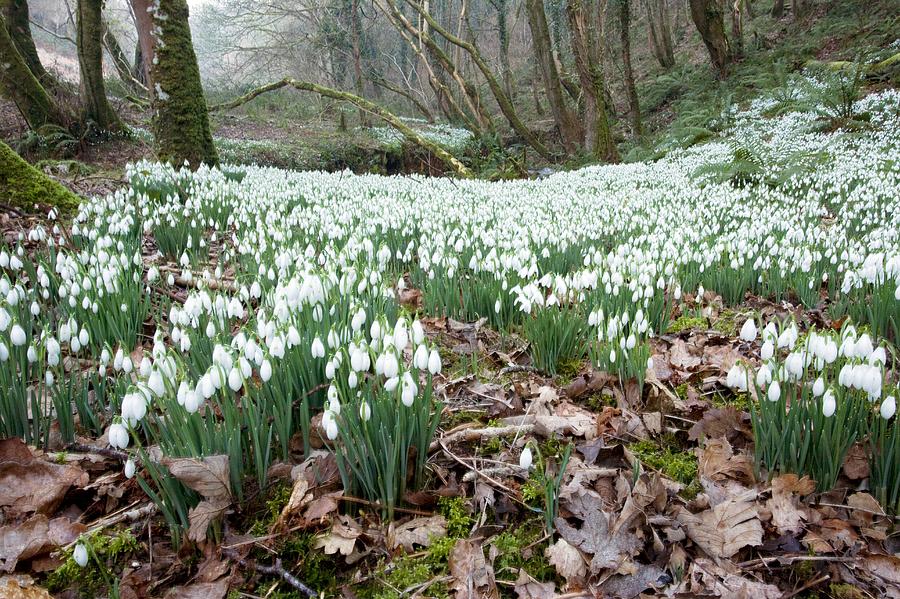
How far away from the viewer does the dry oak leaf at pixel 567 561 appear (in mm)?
1547

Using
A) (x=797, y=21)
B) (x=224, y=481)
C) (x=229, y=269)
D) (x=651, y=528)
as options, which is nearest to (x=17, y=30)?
(x=229, y=269)

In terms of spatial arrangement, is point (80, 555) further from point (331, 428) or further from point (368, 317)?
point (368, 317)

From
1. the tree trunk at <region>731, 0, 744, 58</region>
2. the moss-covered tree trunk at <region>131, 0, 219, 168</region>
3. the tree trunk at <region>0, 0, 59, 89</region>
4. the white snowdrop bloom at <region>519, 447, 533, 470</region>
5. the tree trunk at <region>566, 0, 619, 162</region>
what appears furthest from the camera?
the tree trunk at <region>731, 0, 744, 58</region>

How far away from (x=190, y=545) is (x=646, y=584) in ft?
4.37

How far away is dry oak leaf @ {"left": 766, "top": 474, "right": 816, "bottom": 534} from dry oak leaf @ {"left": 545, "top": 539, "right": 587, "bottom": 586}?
646 mm

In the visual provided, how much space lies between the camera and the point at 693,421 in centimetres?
237

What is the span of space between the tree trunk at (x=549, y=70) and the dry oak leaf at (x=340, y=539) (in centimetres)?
1691

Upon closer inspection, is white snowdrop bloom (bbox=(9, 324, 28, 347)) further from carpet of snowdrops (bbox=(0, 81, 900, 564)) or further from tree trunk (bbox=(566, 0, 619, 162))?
tree trunk (bbox=(566, 0, 619, 162))

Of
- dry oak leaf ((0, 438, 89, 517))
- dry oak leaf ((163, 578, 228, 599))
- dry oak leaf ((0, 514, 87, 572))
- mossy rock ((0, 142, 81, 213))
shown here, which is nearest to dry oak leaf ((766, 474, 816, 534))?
dry oak leaf ((163, 578, 228, 599))

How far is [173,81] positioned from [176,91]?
13cm

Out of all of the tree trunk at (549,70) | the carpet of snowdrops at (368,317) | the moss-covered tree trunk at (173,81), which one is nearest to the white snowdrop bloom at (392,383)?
the carpet of snowdrops at (368,317)

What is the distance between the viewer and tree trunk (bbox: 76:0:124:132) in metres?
10.7

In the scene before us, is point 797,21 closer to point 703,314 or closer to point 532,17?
point 532,17

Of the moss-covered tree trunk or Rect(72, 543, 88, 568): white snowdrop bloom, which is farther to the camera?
the moss-covered tree trunk
